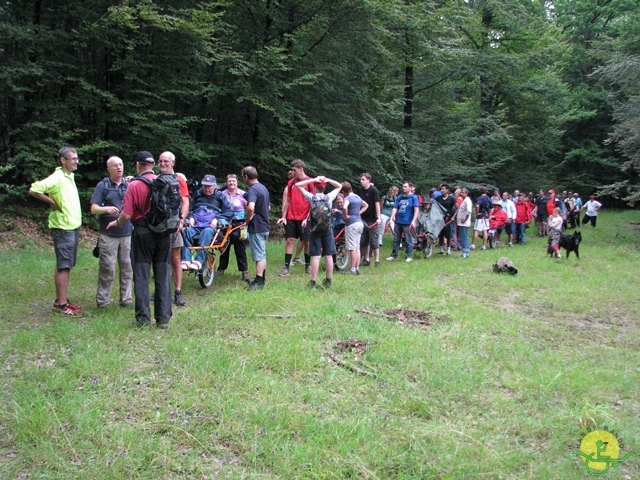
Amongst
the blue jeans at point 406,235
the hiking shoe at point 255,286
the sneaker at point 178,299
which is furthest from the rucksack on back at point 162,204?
the blue jeans at point 406,235

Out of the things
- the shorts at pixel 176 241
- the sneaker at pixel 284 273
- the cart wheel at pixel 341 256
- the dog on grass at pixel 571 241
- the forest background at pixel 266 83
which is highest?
the forest background at pixel 266 83

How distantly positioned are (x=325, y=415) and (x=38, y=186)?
427 cm

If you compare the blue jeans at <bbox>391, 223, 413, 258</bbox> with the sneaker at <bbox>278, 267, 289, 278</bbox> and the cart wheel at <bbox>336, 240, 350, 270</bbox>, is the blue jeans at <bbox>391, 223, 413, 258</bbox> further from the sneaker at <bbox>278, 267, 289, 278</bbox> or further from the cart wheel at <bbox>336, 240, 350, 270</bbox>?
the sneaker at <bbox>278, 267, 289, 278</bbox>

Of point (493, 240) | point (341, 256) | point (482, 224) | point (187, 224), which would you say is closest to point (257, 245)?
point (187, 224)

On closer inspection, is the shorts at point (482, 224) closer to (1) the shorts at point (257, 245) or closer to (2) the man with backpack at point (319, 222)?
(2) the man with backpack at point (319, 222)

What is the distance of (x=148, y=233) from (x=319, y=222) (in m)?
2.94

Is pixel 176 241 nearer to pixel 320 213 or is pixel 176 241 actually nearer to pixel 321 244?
pixel 320 213

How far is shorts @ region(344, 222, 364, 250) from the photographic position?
32.4 ft

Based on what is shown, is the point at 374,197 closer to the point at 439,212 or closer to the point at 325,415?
the point at 439,212

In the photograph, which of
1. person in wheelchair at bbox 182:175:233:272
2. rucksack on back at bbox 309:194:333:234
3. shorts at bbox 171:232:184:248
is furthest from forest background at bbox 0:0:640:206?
rucksack on back at bbox 309:194:333:234

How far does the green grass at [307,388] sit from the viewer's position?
10.8 ft

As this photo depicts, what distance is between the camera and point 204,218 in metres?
8.06

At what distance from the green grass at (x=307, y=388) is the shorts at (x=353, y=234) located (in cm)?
208

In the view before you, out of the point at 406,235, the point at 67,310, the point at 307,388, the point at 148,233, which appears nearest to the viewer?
the point at 307,388
